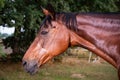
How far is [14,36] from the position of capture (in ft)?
47.3

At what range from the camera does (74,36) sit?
12.6 feet

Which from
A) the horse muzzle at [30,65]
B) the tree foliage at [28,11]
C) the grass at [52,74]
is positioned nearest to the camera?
the horse muzzle at [30,65]

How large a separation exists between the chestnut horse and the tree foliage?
5752 mm

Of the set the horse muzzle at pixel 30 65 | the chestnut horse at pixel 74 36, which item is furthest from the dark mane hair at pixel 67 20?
the horse muzzle at pixel 30 65

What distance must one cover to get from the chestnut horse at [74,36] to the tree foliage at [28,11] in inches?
226

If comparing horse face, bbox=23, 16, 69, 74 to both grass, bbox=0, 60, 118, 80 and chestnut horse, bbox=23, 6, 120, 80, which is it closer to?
chestnut horse, bbox=23, 6, 120, 80

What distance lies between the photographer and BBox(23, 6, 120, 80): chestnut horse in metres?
3.79

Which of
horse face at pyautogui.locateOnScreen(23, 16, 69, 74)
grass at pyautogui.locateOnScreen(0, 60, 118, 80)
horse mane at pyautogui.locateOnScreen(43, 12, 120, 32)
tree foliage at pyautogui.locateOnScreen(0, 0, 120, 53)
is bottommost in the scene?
grass at pyautogui.locateOnScreen(0, 60, 118, 80)

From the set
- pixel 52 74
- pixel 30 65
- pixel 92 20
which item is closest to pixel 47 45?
pixel 30 65

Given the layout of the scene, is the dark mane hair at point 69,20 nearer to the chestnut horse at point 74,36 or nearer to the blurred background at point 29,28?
the chestnut horse at point 74,36

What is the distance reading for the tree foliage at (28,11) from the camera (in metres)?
11.2

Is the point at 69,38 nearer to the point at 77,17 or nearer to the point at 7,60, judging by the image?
the point at 77,17

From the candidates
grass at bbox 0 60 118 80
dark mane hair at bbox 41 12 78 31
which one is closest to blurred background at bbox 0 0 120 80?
grass at bbox 0 60 118 80

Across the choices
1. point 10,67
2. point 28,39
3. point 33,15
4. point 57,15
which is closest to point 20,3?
point 33,15
